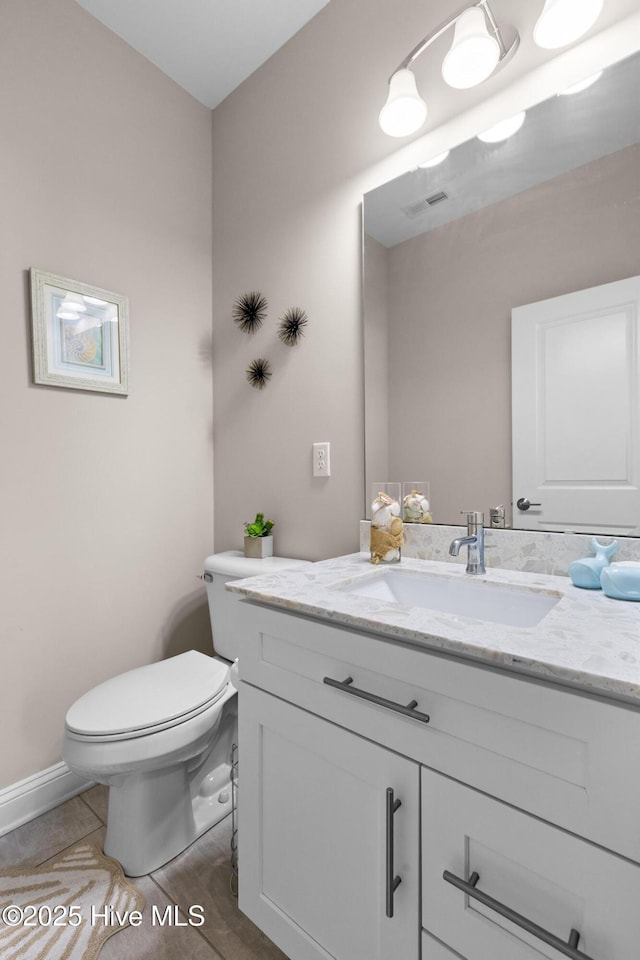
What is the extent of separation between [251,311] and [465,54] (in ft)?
3.38

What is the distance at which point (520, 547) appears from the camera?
1163mm

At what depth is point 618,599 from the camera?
2.89ft

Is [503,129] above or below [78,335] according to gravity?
above

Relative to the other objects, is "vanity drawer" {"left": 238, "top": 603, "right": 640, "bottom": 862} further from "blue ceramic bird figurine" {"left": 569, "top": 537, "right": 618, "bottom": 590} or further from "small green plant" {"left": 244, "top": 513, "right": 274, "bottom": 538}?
"small green plant" {"left": 244, "top": 513, "right": 274, "bottom": 538}

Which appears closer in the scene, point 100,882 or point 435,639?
point 435,639

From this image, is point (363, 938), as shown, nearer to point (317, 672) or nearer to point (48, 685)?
point (317, 672)

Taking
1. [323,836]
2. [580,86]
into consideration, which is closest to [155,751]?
[323,836]

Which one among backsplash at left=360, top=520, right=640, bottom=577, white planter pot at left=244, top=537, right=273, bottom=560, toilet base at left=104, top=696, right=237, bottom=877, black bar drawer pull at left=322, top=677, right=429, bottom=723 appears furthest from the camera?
white planter pot at left=244, top=537, right=273, bottom=560

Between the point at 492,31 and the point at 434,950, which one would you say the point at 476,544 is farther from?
the point at 492,31

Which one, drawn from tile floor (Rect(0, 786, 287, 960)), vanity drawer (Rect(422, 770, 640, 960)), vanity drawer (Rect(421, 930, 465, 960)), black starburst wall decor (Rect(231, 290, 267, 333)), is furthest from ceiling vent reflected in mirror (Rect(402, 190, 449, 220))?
tile floor (Rect(0, 786, 287, 960))

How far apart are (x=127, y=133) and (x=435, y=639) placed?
2.11 m

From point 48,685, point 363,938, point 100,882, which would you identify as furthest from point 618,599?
point 48,685

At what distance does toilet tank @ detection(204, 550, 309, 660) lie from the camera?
1.62 metres

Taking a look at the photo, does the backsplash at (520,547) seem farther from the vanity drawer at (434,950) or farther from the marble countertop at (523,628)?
the vanity drawer at (434,950)
